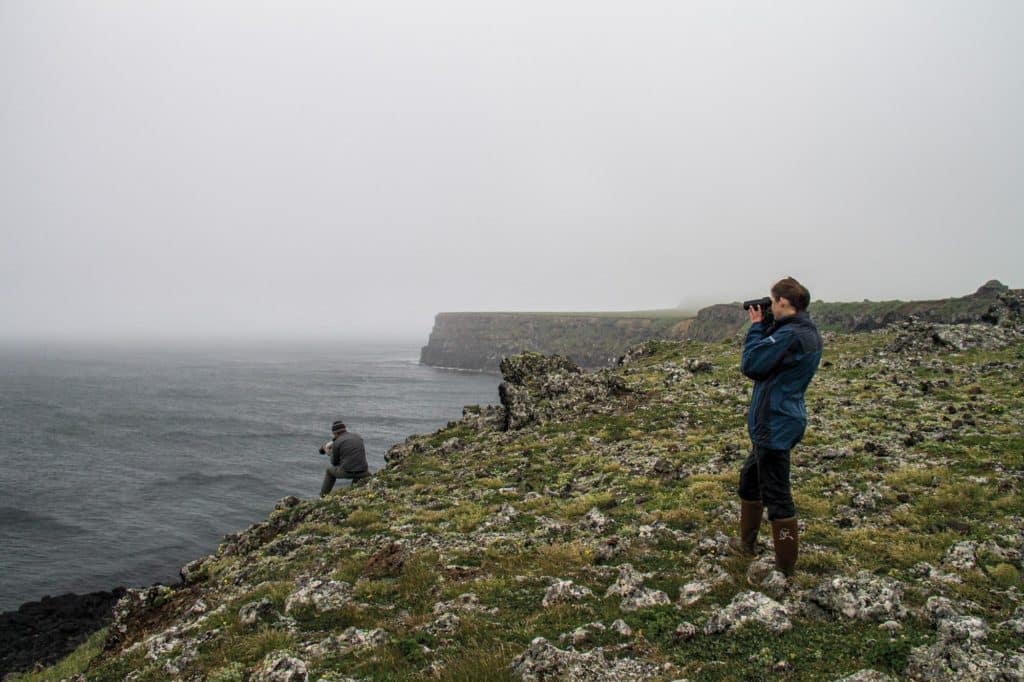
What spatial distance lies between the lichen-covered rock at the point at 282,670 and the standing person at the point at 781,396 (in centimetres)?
784

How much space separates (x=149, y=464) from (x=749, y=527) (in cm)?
8526

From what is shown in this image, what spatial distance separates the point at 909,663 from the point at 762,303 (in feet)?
18.3

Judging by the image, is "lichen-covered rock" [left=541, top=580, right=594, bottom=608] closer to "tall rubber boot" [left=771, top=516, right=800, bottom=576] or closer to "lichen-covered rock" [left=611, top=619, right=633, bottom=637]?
"lichen-covered rock" [left=611, top=619, right=633, bottom=637]

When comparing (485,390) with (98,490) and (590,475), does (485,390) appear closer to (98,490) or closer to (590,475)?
(98,490)

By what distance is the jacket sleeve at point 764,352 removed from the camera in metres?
9.12

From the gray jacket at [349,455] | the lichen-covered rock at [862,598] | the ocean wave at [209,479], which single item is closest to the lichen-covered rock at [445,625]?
the lichen-covered rock at [862,598]

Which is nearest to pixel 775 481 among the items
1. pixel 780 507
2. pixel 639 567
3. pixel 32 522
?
pixel 780 507

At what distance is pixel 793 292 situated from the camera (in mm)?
9398

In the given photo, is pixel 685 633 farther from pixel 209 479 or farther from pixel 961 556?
pixel 209 479

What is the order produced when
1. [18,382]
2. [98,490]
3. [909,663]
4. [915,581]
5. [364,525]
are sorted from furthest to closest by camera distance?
[18,382], [98,490], [364,525], [915,581], [909,663]

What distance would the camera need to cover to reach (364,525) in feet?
54.2

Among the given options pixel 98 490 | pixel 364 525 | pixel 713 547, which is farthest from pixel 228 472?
pixel 713 547

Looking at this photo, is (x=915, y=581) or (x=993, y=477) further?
(x=993, y=477)

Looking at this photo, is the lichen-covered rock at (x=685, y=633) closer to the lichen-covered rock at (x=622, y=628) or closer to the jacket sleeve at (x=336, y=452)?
the lichen-covered rock at (x=622, y=628)
